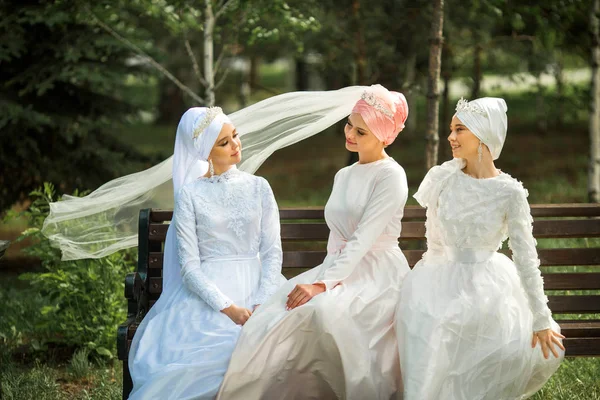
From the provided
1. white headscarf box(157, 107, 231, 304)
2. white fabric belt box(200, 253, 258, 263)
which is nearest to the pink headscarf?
white headscarf box(157, 107, 231, 304)

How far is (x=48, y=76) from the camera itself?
893 cm

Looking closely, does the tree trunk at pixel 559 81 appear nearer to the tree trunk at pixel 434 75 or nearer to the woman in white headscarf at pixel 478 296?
the tree trunk at pixel 434 75

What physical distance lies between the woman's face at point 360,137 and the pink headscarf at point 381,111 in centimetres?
3

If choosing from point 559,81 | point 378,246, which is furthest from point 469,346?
point 559,81

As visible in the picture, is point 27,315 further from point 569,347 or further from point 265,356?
point 569,347

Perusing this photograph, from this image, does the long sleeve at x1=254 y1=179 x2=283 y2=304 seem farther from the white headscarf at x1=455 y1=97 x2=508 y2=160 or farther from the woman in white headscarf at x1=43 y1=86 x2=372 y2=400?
the white headscarf at x1=455 y1=97 x2=508 y2=160

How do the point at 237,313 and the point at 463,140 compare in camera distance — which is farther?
→ the point at 237,313

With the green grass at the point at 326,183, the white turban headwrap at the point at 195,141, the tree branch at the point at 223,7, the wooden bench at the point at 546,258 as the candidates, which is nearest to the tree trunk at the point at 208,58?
the tree branch at the point at 223,7

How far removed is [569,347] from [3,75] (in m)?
6.48

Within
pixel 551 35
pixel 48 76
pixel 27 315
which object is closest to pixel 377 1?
pixel 551 35

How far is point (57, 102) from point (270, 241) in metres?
5.23

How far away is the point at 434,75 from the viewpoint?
6.45 m

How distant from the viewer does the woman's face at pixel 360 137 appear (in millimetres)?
4406

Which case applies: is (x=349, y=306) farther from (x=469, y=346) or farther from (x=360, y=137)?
(x=360, y=137)
